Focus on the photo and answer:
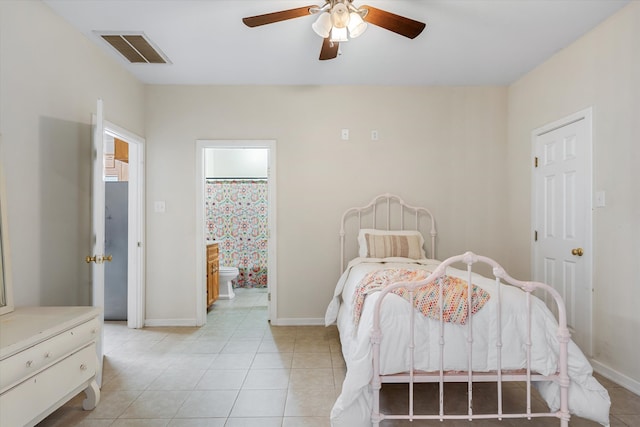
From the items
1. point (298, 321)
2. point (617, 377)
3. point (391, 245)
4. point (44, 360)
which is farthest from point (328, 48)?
point (617, 377)

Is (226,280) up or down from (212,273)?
down

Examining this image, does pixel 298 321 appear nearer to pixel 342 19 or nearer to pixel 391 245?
pixel 391 245

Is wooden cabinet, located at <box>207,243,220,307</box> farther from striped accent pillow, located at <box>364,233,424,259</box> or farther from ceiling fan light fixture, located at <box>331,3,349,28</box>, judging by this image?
ceiling fan light fixture, located at <box>331,3,349,28</box>

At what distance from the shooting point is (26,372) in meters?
1.59

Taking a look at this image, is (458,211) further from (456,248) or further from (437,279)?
(437,279)

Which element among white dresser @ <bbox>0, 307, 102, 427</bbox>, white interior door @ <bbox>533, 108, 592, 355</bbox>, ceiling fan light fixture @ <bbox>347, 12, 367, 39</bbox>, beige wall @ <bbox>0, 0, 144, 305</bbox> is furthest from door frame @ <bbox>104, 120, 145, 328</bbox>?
white interior door @ <bbox>533, 108, 592, 355</bbox>

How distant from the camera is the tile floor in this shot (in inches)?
79.3

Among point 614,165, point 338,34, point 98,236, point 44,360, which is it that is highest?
point 338,34

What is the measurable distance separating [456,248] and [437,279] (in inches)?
85.2

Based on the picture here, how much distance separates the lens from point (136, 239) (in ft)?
12.0

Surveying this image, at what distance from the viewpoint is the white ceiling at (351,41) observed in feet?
7.98

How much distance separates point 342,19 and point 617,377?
9.86 feet

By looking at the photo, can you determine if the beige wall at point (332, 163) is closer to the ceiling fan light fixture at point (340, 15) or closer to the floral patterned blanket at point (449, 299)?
the ceiling fan light fixture at point (340, 15)

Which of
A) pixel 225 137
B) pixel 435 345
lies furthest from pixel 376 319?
pixel 225 137
